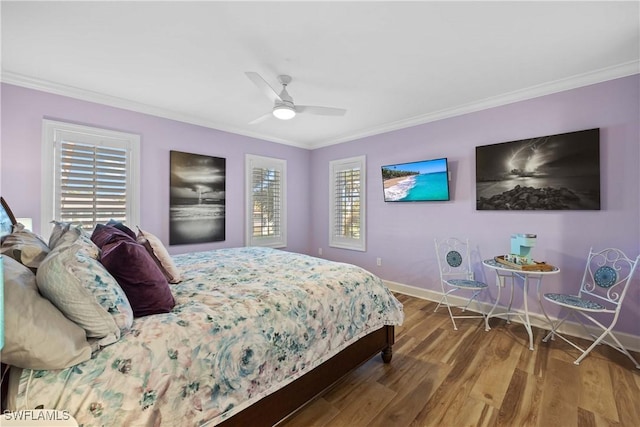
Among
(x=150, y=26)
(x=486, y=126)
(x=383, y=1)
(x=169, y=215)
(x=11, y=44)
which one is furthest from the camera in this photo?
(x=169, y=215)

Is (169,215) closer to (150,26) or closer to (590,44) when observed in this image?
(150,26)

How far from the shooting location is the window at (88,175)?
2766 mm

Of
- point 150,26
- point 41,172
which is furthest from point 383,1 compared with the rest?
Answer: point 41,172

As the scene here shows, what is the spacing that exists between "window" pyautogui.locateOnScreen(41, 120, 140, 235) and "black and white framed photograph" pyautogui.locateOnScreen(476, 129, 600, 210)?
4305 mm

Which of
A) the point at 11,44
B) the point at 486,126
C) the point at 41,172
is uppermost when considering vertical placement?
the point at 11,44

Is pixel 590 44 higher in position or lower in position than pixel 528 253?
higher

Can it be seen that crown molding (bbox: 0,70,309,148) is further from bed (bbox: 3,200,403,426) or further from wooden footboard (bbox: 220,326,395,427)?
wooden footboard (bbox: 220,326,395,427)

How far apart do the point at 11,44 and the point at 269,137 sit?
9.78 feet

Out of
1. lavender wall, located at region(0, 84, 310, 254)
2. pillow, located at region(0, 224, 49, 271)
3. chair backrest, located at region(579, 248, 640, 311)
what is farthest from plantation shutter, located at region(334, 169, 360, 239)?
pillow, located at region(0, 224, 49, 271)

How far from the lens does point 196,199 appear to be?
377 cm

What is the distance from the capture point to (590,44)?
2104 mm

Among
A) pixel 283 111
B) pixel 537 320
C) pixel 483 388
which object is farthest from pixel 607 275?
pixel 283 111

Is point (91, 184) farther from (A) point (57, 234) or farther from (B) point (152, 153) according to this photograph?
(A) point (57, 234)

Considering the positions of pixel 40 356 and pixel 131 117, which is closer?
pixel 40 356
